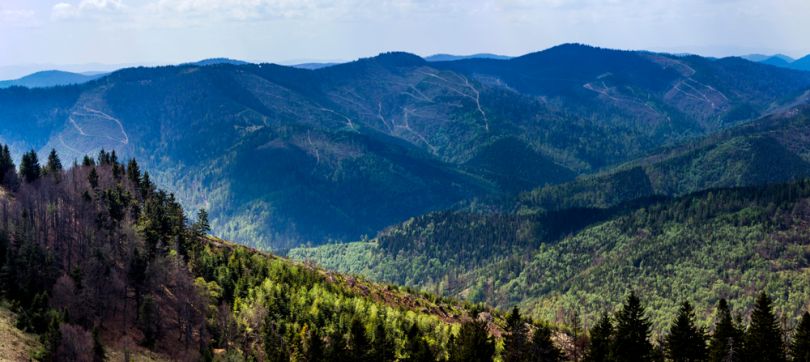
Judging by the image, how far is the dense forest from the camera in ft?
340

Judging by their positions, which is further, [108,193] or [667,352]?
[108,193]

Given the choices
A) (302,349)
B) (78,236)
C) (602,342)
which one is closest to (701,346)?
(602,342)

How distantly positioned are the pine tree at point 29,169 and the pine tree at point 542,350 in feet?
471

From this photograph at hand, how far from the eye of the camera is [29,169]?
17812 cm

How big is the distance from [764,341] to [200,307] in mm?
106861

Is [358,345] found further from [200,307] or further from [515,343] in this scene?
[200,307]

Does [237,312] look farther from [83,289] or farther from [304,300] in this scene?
[83,289]

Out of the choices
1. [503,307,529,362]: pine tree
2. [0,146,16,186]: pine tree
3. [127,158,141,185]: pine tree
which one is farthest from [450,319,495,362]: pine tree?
[0,146,16,186]: pine tree

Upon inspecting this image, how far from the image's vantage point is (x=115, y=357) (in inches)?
4429

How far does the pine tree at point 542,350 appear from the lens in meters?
104

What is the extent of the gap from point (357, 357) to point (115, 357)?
42167mm

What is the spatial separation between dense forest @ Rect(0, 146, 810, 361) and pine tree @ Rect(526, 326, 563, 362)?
0.22m

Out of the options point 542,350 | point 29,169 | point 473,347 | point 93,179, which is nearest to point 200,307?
point 93,179

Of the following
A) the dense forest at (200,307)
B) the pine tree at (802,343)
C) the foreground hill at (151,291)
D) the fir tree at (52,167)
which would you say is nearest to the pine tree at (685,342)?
the dense forest at (200,307)
